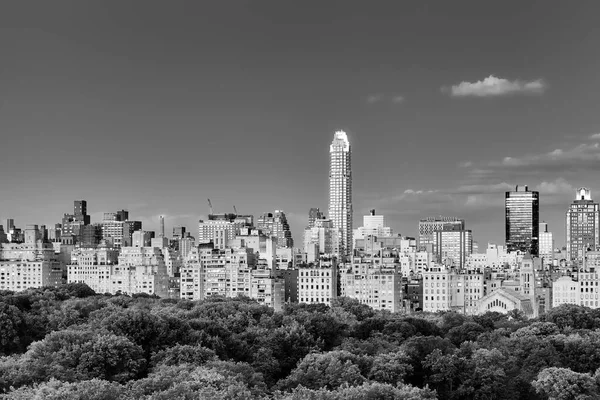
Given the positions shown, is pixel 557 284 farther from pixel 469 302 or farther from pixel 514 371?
pixel 514 371

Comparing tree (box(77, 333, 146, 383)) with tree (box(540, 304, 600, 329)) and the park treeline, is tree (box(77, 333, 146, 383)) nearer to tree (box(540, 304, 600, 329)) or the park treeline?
the park treeline

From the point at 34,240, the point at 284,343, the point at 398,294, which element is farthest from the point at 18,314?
the point at 34,240

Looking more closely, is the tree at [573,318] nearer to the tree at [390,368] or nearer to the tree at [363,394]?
the tree at [390,368]

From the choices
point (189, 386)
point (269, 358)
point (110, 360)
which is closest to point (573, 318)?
point (269, 358)

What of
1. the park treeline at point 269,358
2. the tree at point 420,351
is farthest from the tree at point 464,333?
the tree at point 420,351

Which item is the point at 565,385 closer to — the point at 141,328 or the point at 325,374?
the point at 325,374
